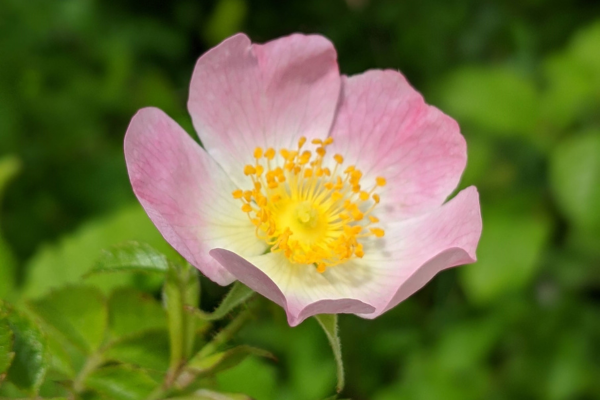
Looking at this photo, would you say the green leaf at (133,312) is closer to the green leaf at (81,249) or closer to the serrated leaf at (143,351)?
the serrated leaf at (143,351)

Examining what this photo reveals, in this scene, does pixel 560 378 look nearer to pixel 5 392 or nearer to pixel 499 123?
pixel 499 123

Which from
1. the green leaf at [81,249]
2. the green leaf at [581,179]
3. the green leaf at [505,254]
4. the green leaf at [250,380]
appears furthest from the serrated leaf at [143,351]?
the green leaf at [581,179]

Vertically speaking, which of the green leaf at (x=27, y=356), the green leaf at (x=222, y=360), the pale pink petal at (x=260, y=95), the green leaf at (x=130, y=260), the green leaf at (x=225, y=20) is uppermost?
the green leaf at (x=225, y=20)

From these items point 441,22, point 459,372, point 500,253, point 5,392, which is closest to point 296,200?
point 5,392

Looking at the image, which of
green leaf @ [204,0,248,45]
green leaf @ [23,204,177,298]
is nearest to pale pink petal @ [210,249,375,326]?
green leaf @ [23,204,177,298]

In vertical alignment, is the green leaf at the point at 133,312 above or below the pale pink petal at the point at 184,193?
below

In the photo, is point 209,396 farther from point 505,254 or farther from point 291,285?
point 505,254
